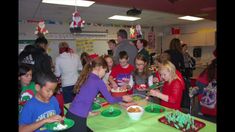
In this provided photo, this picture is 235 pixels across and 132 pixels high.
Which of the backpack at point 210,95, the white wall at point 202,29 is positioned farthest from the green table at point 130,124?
Answer: the white wall at point 202,29

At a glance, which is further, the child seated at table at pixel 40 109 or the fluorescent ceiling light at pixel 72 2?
the fluorescent ceiling light at pixel 72 2

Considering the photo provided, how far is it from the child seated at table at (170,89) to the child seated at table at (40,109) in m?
1.04

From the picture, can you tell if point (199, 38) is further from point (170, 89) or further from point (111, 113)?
point (111, 113)

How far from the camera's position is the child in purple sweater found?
171 cm

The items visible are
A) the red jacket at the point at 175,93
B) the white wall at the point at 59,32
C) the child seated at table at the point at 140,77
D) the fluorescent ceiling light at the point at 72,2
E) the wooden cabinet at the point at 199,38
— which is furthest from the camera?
the wooden cabinet at the point at 199,38

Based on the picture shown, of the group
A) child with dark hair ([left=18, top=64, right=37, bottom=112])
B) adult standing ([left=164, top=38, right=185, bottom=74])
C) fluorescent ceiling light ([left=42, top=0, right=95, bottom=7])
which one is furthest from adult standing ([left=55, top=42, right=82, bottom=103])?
adult standing ([left=164, top=38, right=185, bottom=74])

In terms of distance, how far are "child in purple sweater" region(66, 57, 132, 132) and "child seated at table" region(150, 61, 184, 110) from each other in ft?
1.39

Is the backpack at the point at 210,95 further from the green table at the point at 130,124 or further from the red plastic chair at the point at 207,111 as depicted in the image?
the green table at the point at 130,124

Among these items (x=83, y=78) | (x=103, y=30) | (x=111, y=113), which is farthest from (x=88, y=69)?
(x=103, y=30)

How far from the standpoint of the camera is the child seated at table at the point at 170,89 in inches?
79.1

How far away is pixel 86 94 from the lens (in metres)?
1.77

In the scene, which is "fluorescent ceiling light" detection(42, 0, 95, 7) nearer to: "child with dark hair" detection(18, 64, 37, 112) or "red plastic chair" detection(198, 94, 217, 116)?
"child with dark hair" detection(18, 64, 37, 112)

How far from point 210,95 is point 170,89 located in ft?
1.65
